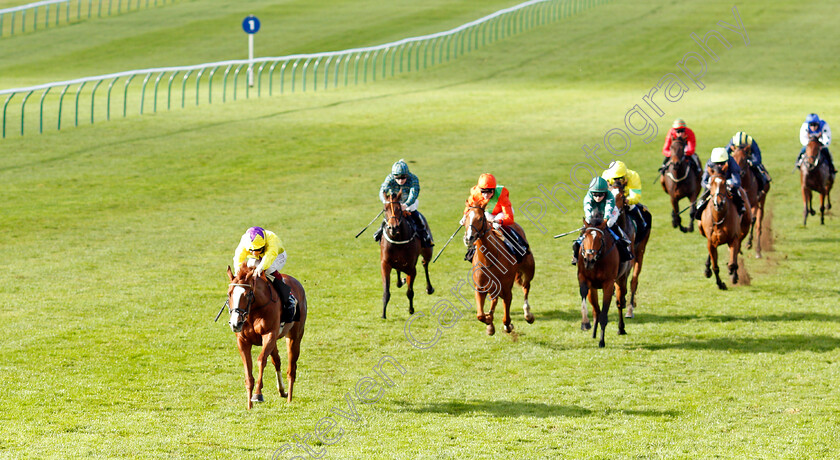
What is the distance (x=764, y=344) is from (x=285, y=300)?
6940 millimetres

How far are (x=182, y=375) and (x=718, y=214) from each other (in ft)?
29.2

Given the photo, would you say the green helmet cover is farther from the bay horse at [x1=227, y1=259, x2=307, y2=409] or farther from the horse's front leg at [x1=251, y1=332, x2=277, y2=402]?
the horse's front leg at [x1=251, y1=332, x2=277, y2=402]

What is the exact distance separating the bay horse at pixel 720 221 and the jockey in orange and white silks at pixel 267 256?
8013 millimetres

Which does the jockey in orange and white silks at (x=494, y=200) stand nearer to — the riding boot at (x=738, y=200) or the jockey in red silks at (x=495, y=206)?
the jockey in red silks at (x=495, y=206)

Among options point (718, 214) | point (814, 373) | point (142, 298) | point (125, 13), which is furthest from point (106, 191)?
point (125, 13)

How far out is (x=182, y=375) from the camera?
1218 cm

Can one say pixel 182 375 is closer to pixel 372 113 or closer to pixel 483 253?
pixel 483 253

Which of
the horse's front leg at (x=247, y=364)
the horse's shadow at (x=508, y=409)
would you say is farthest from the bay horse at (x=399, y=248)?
the horse's front leg at (x=247, y=364)

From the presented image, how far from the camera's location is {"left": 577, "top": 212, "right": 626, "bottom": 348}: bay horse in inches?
505

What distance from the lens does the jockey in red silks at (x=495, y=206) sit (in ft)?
43.1

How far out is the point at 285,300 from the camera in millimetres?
10703

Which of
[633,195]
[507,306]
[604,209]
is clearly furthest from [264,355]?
[633,195]

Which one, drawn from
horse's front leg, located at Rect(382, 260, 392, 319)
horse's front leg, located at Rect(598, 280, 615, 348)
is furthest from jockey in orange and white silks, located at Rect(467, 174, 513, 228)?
horse's front leg, located at Rect(382, 260, 392, 319)

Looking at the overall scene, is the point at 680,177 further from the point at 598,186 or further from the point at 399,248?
the point at 399,248
